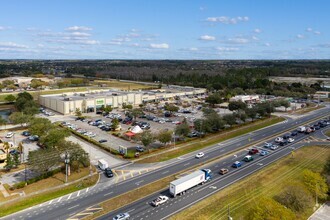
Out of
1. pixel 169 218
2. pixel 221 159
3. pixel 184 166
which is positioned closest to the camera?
pixel 169 218

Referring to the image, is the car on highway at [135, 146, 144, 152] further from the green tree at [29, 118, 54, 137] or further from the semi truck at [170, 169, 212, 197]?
the green tree at [29, 118, 54, 137]

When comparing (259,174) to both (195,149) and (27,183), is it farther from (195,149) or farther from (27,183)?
(27,183)

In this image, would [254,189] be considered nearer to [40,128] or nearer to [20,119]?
[40,128]

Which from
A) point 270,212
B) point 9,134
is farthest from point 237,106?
point 270,212

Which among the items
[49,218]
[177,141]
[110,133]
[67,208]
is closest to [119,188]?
[67,208]

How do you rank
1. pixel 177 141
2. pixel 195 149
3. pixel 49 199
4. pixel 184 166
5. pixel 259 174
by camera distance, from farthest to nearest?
pixel 177 141
pixel 195 149
pixel 184 166
pixel 259 174
pixel 49 199

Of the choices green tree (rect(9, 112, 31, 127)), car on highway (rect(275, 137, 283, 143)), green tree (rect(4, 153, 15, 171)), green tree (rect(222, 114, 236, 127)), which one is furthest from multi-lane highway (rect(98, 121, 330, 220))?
green tree (rect(9, 112, 31, 127))
